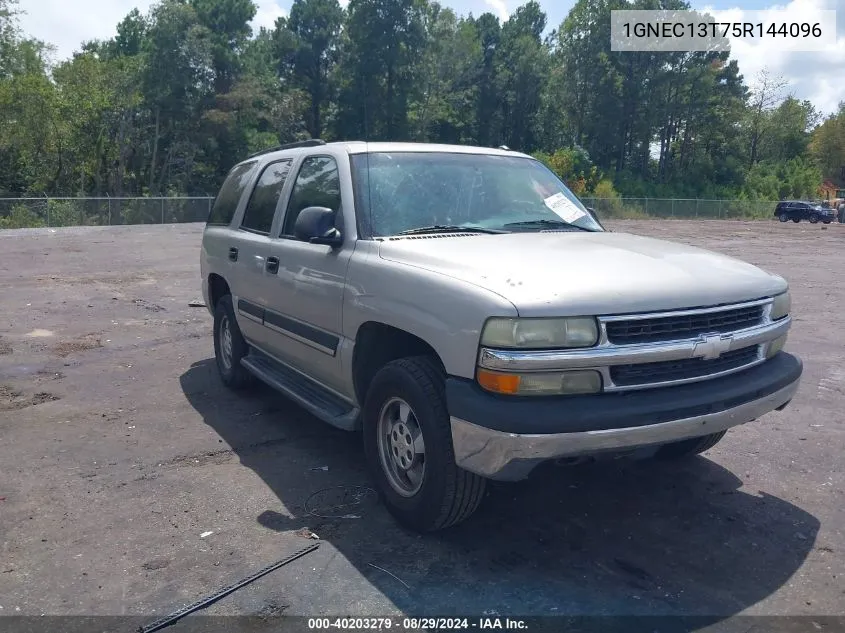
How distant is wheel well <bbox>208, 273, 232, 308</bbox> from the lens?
22.5ft

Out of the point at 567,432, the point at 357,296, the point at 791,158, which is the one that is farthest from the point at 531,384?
the point at 791,158

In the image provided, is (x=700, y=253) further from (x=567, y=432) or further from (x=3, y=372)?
(x=3, y=372)

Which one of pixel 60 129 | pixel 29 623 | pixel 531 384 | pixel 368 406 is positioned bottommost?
pixel 29 623

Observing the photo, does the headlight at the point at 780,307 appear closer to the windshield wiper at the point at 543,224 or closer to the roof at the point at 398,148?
the windshield wiper at the point at 543,224

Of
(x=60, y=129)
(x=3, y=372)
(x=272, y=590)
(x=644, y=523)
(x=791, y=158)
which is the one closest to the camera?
(x=272, y=590)

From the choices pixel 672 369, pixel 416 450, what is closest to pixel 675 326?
pixel 672 369

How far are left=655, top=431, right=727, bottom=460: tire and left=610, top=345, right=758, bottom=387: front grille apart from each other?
101 cm

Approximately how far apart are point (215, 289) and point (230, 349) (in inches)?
28.3

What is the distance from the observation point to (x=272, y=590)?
11.2ft

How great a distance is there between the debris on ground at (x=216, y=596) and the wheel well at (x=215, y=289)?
356 centimetres

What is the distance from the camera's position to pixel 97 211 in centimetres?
3319

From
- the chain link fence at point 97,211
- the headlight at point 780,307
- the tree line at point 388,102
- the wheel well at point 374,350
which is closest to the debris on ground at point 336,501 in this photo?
the wheel well at point 374,350

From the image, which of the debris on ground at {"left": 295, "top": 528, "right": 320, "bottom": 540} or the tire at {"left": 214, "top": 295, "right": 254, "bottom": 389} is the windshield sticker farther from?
the tire at {"left": 214, "top": 295, "right": 254, "bottom": 389}

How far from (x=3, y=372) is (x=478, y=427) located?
5736 millimetres
